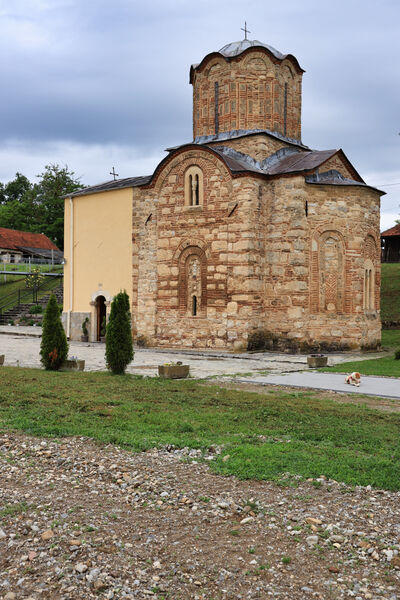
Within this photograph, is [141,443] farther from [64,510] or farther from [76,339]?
[76,339]

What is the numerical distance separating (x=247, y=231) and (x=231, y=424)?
38.3ft

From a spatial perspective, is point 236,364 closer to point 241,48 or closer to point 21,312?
point 241,48

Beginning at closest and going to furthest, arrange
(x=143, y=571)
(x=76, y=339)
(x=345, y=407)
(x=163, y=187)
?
(x=143, y=571)
(x=345, y=407)
(x=163, y=187)
(x=76, y=339)

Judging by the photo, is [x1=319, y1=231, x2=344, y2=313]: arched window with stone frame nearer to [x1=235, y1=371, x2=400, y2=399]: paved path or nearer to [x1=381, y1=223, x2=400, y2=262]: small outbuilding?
[x1=235, y1=371, x2=400, y2=399]: paved path

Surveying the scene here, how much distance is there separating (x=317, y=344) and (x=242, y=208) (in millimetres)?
5135

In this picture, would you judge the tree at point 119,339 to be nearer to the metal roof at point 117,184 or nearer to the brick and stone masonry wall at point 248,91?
the metal roof at point 117,184

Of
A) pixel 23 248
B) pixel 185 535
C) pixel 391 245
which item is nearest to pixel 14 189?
pixel 23 248

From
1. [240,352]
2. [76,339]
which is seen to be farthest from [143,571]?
[76,339]

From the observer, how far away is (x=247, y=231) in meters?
18.0

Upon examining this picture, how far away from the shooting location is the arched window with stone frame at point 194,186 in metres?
19.3

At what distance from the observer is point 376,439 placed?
243 inches

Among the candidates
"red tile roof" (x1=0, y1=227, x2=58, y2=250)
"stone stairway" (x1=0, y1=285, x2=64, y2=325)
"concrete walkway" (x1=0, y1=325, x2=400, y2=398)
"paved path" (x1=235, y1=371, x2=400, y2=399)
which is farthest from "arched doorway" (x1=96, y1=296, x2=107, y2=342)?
"red tile roof" (x1=0, y1=227, x2=58, y2=250)

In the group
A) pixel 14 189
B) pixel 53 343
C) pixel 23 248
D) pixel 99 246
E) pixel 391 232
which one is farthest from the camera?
pixel 14 189

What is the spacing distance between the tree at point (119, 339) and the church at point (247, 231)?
6.48 meters
